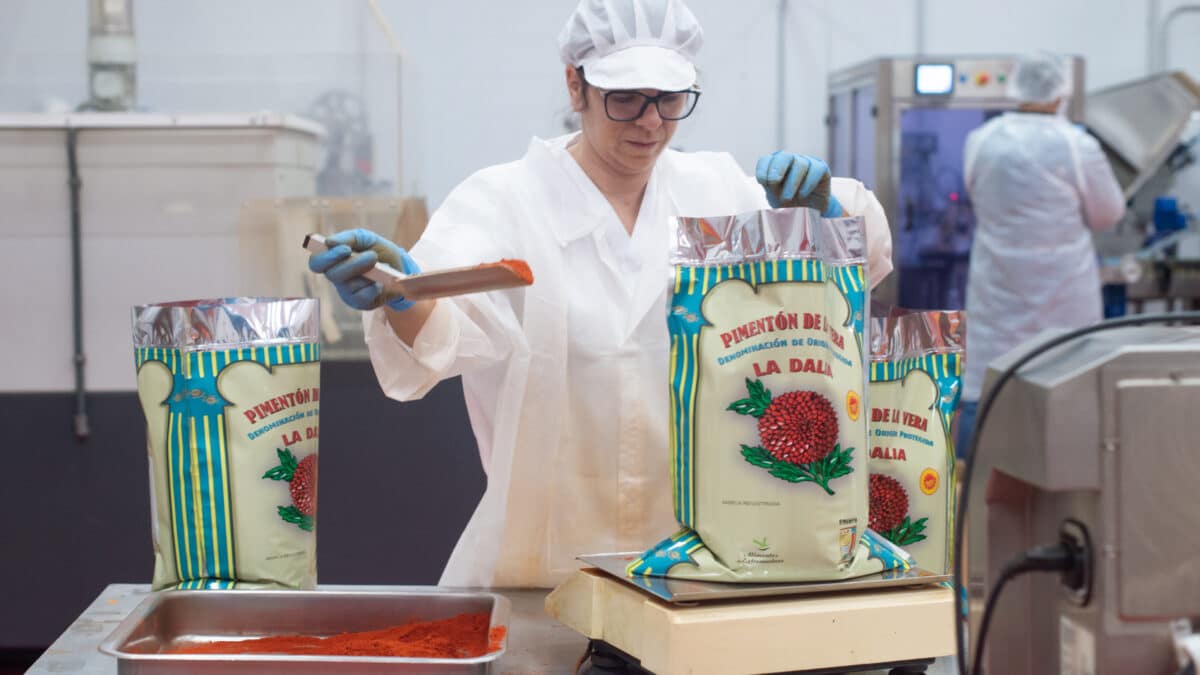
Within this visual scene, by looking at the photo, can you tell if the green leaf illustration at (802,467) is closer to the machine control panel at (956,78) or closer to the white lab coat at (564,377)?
the white lab coat at (564,377)

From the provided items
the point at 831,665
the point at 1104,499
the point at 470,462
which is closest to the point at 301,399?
the point at 831,665

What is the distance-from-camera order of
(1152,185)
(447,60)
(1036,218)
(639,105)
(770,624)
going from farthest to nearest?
(1152,185) → (1036,218) → (447,60) → (639,105) → (770,624)

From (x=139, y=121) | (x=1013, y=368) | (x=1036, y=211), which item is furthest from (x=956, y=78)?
(x=1013, y=368)

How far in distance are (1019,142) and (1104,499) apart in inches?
129

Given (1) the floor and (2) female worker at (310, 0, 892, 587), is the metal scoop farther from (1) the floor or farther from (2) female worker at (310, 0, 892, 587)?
(1) the floor

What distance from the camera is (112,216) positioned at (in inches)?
115

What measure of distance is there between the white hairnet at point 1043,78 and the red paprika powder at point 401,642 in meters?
3.26

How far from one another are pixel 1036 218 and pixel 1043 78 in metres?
0.46

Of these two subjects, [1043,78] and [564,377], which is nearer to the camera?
[564,377]

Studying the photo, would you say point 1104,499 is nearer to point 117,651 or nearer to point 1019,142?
point 117,651

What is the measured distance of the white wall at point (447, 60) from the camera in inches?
119

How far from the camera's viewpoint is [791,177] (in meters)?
1.33

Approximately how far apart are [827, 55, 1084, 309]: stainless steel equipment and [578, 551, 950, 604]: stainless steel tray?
3.21 m

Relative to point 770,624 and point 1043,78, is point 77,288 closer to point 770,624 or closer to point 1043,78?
point 770,624
